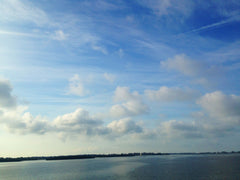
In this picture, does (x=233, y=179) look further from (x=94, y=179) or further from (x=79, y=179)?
(x=79, y=179)

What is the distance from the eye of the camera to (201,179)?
83.2m

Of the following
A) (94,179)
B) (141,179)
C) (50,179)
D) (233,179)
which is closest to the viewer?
(233,179)

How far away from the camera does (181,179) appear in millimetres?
83000

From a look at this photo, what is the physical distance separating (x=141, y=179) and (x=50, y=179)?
141 feet

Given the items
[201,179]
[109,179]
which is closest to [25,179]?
[109,179]

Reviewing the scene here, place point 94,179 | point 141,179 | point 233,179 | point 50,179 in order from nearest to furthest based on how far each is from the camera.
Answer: point 233,179 < point 141,179 < point 94,179 < point 50,179

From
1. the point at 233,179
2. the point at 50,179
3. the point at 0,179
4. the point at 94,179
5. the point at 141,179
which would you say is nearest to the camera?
the point at 233,179

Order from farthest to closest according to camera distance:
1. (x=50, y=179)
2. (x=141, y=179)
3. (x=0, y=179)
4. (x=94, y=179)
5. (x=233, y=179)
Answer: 1. (x=0, y=179)
2. (x=50, y=179)
3. (x=94, y=179)
4. (x=141, y=179)
5. (x=233, y=179)

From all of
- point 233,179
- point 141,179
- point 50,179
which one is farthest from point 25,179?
point 233,179

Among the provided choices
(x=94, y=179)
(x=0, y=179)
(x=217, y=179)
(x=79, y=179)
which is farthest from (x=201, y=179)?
(x=0, y=179)

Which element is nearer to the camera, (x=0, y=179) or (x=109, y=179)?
(x=109, y=179)

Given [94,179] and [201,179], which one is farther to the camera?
[94,179]

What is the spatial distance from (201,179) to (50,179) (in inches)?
2579

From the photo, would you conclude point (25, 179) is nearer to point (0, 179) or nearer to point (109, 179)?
point (0, 179)
